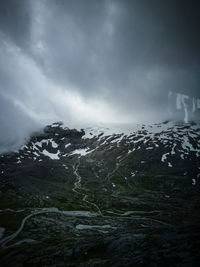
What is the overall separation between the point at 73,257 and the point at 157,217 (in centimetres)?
8403

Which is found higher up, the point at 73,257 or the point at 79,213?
the point at 79,213

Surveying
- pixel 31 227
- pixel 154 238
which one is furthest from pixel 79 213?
pixel 154 238

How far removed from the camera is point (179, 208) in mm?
127938

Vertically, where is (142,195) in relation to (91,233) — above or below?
above

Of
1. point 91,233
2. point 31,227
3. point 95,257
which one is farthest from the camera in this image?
point 31,227

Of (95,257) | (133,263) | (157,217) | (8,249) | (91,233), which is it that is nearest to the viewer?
(133,263)

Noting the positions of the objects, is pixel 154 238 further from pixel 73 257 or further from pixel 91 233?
pixel 91 233

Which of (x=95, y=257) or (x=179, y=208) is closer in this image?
(x=95, y=257)

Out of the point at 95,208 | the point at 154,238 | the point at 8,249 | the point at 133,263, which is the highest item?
the point at 95,208

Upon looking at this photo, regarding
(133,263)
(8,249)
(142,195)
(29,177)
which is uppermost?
(29,177)

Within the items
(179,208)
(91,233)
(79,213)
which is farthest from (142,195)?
(91,233)

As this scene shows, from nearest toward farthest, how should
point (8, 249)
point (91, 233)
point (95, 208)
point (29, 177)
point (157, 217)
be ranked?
1. point (8, 249)
2. point (91, 233)
3. point (157, 217)
4. point (95, 208)
5. point (29, 177)

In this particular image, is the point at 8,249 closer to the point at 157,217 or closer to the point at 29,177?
the point at 157,217

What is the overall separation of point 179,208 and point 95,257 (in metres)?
110
